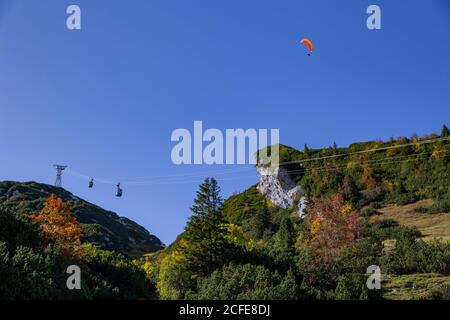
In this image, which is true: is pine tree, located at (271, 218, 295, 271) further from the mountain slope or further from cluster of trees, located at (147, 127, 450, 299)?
the mountain slope

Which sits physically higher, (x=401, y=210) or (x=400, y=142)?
(x=400, y=142)

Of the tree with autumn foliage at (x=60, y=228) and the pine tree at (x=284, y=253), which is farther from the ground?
the tree with autumn foliage at (x=60, y=228)

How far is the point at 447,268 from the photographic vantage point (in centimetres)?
3291

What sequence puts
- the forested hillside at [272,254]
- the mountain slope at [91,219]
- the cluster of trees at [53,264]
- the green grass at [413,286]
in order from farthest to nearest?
1. the mountain slope at [91,219]
2. the green grass at [413,286]
3. the forested hillside at [272,254]
4. the cluster of trees at [53,264]

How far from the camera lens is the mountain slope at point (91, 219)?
93.8 meters

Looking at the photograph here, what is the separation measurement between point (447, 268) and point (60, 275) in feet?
88.0

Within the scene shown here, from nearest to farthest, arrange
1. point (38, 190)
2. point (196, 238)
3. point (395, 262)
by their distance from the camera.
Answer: point (395, 262), point (196, 238), point (38, 190)

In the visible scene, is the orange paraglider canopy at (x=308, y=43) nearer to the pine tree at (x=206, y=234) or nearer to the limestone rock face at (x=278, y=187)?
the pine tree at (x=206, y=234)

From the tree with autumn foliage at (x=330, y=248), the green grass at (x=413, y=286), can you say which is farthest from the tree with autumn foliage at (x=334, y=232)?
the green grass at (x=413, y=286)

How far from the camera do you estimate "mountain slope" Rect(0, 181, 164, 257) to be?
93.8 meters

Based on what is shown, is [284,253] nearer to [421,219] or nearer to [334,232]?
[334,232]

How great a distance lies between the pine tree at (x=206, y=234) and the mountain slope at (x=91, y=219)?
179ft
